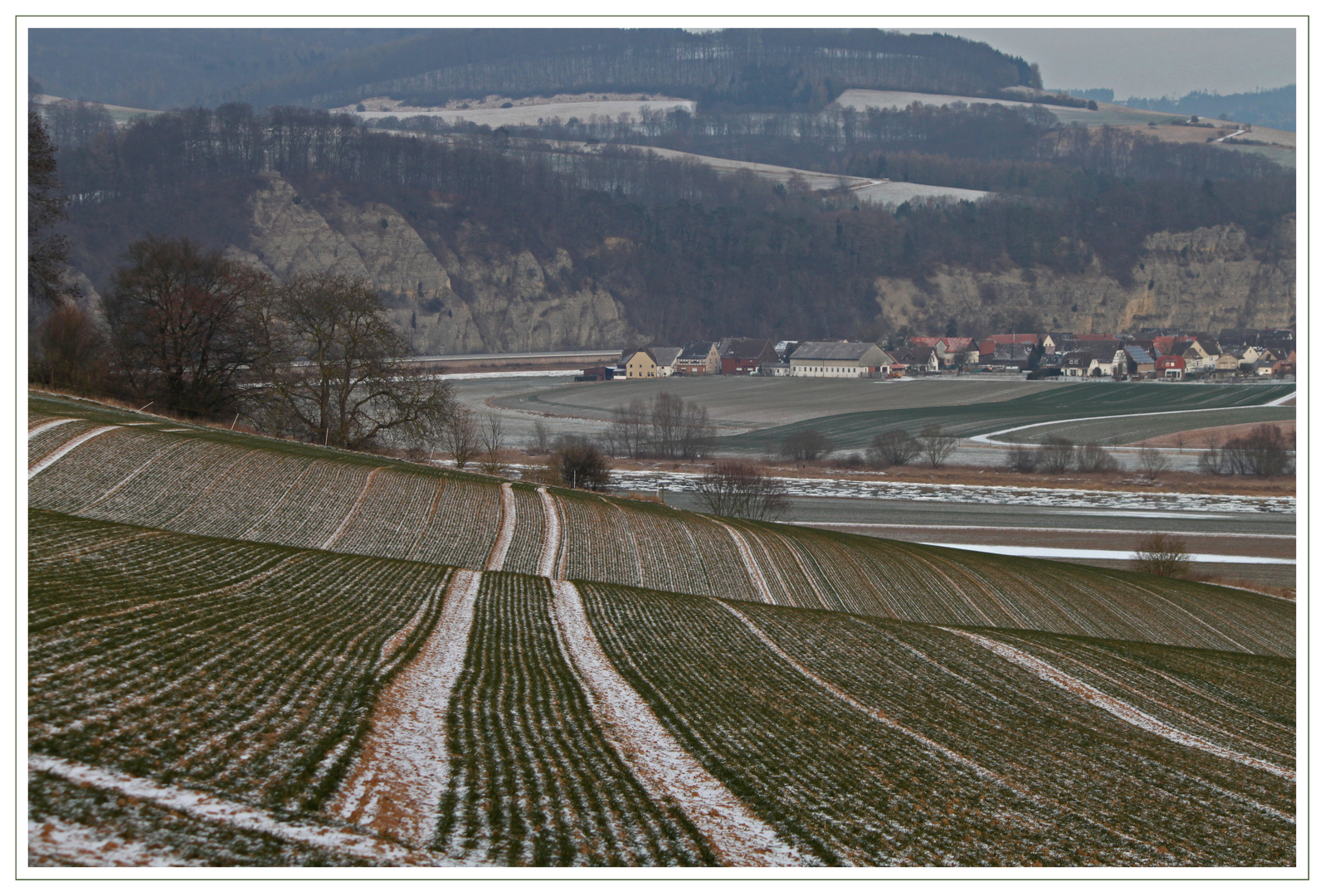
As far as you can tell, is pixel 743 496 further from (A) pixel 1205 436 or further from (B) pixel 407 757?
(A) pixel 1205 436

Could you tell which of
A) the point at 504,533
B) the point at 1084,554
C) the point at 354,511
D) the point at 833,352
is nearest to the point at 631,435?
the point at 1084,554

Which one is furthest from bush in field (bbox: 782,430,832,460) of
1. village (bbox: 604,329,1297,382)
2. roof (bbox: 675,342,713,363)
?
roof (bbox: 675,342,713,363)

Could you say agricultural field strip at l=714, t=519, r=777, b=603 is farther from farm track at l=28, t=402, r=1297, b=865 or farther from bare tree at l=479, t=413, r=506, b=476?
bare tree at l=479, t=413, r=506, b=476

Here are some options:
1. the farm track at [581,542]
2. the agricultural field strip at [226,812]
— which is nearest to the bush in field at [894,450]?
the farm track at [581,542]

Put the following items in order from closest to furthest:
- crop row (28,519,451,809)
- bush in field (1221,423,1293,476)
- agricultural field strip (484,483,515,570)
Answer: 1. crop row (28,519,451,809)
2. agricultural field strip (484,483,515,570)
3. bush in field (1221,423,1293,476)

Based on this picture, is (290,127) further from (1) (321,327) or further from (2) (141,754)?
(2) (141,754)

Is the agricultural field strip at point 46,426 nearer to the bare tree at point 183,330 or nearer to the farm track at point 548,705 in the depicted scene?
the farm track at point 548,705
